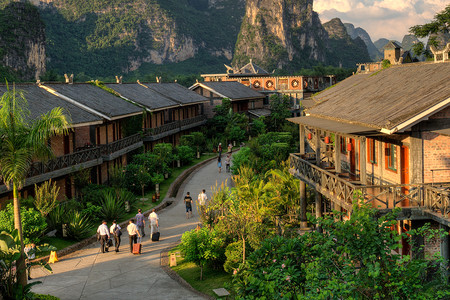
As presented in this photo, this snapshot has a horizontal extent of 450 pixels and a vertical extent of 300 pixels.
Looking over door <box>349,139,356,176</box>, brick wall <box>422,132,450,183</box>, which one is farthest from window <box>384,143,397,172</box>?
door <box>349,139,356,176</box>

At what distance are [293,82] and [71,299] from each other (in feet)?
234

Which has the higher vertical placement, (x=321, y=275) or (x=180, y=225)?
(x=321, y=275)

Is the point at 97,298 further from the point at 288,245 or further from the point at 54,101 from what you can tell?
the point at 54,101

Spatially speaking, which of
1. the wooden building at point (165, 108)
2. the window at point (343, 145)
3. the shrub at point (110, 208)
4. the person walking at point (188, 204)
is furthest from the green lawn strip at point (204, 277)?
the wooden building at point (165, 108)

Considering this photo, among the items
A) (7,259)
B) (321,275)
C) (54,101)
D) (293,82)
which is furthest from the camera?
(293,82)

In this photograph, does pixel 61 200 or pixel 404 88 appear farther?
pixel 61 200

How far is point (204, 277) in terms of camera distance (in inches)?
830

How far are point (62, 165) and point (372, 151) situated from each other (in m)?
16.3

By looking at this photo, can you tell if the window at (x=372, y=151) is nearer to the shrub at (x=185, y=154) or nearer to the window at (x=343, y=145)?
the window at (x=343, y=145)

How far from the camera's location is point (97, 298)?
18.7 meters

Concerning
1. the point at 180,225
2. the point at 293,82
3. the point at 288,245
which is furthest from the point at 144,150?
the point at 293,82

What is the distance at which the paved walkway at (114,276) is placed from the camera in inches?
754

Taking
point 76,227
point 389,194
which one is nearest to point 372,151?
point 389,194

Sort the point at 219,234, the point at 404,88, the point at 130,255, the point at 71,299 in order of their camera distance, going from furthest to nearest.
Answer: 1. the point at 130,255
2. the point at 219,234
3. the point at 404,88
4. the point at 71,299
